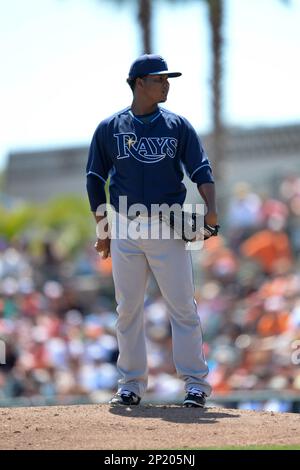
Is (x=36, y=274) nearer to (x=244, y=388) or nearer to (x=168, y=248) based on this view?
(x=244, y=388)

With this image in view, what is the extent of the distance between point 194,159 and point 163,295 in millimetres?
902

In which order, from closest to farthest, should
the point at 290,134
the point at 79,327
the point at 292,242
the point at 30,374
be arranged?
the point at 30,374
the point at 79,327
the point at 292,242
the point at 290,134

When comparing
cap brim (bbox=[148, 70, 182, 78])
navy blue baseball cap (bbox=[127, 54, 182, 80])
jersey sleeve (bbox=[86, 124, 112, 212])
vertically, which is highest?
navy blue baseball cap (bbox=[127, 54, 182, 80])

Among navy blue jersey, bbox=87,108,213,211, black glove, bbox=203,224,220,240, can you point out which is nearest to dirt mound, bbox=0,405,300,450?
black glove, bbox=203,224,220,240

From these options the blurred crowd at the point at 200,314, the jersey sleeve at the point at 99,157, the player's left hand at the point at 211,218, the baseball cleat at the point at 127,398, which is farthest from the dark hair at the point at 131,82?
the blurred crowd at the point at 200,314

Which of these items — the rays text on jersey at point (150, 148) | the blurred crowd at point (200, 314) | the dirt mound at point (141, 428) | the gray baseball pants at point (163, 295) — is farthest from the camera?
the blurred crowd at point (200, 314)

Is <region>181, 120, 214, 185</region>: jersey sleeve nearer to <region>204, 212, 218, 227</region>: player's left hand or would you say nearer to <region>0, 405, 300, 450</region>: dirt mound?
<region>204, 212, 218, 227</region>: player's left hand

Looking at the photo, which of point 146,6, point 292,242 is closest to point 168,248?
point 292,242

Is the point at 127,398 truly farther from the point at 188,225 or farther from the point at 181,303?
the point at 188,225

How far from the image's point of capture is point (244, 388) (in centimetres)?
1105

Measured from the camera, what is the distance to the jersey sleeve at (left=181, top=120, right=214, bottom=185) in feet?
21.2

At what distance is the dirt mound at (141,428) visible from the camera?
219 inches

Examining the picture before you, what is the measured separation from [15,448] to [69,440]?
322mm

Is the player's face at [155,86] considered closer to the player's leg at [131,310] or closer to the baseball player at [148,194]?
the baseball player at [148,194]
